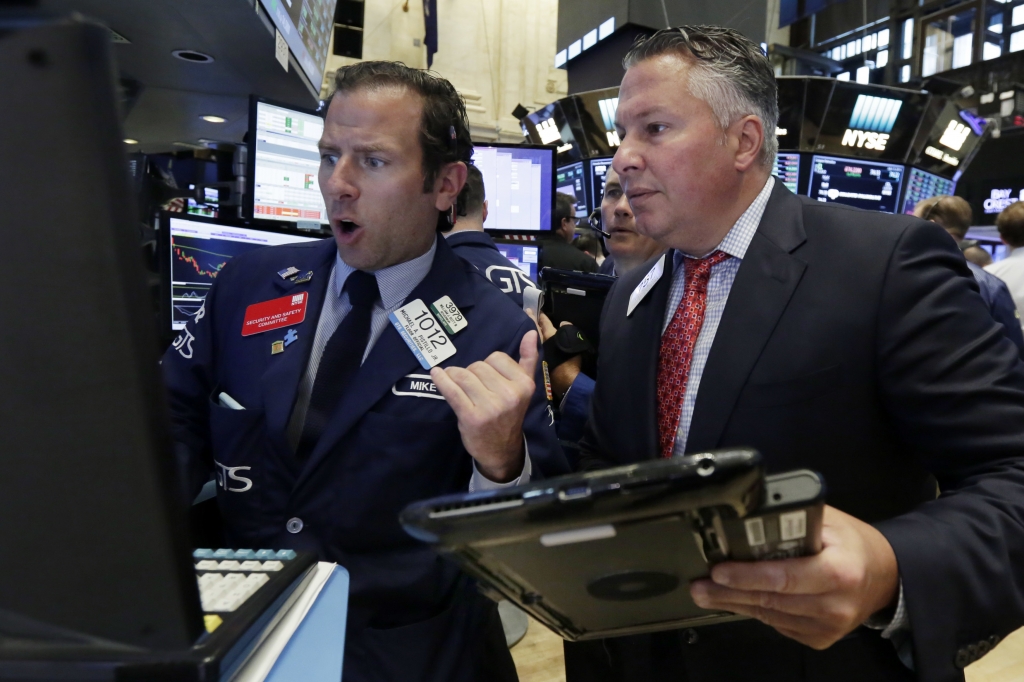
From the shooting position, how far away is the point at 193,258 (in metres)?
1.92

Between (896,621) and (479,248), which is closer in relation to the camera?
(896,621)

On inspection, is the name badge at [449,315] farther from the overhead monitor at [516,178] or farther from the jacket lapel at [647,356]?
the overhead monitor at [516,178]

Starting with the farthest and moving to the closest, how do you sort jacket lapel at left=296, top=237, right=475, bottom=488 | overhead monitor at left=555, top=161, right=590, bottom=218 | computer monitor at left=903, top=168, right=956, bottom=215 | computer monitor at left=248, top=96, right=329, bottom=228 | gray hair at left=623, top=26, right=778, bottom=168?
overhead monitor at left=555, top=161, right=590, bottom=218
computer monitor at left=903, top=168, right=956, bottom=215
computer monitor at left=248, top=96, right=329, bottom=228
gray hair at left=623, top=26, right=778, bottom=168
jacket lapel at left=296, top=237, right=475, bottom=488

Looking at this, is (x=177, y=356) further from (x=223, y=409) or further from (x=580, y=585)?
(x=580, y=585)

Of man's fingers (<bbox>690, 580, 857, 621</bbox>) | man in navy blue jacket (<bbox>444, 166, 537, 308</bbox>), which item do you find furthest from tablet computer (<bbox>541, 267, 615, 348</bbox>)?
man's fingers (<bbox>690, 580, 857, 621</bbox>)

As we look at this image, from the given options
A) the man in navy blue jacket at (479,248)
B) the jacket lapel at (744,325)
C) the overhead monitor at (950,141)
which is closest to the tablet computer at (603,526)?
the jacket lapel at (744,325)

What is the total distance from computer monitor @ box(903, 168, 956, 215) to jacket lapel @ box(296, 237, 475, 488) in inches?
287

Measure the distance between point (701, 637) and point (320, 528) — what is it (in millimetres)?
626

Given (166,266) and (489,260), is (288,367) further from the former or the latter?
(489,260)

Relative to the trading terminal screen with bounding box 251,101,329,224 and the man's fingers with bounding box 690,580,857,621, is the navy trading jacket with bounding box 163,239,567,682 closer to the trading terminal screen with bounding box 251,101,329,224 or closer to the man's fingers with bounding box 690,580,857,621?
the man's fingers with bounding box 690,580,857,621

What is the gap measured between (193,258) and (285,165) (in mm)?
526

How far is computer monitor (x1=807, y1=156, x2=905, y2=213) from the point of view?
7.11 metres

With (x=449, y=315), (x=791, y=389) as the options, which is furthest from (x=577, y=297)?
(x=791, y=389)

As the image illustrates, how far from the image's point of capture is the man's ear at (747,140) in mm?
1299
